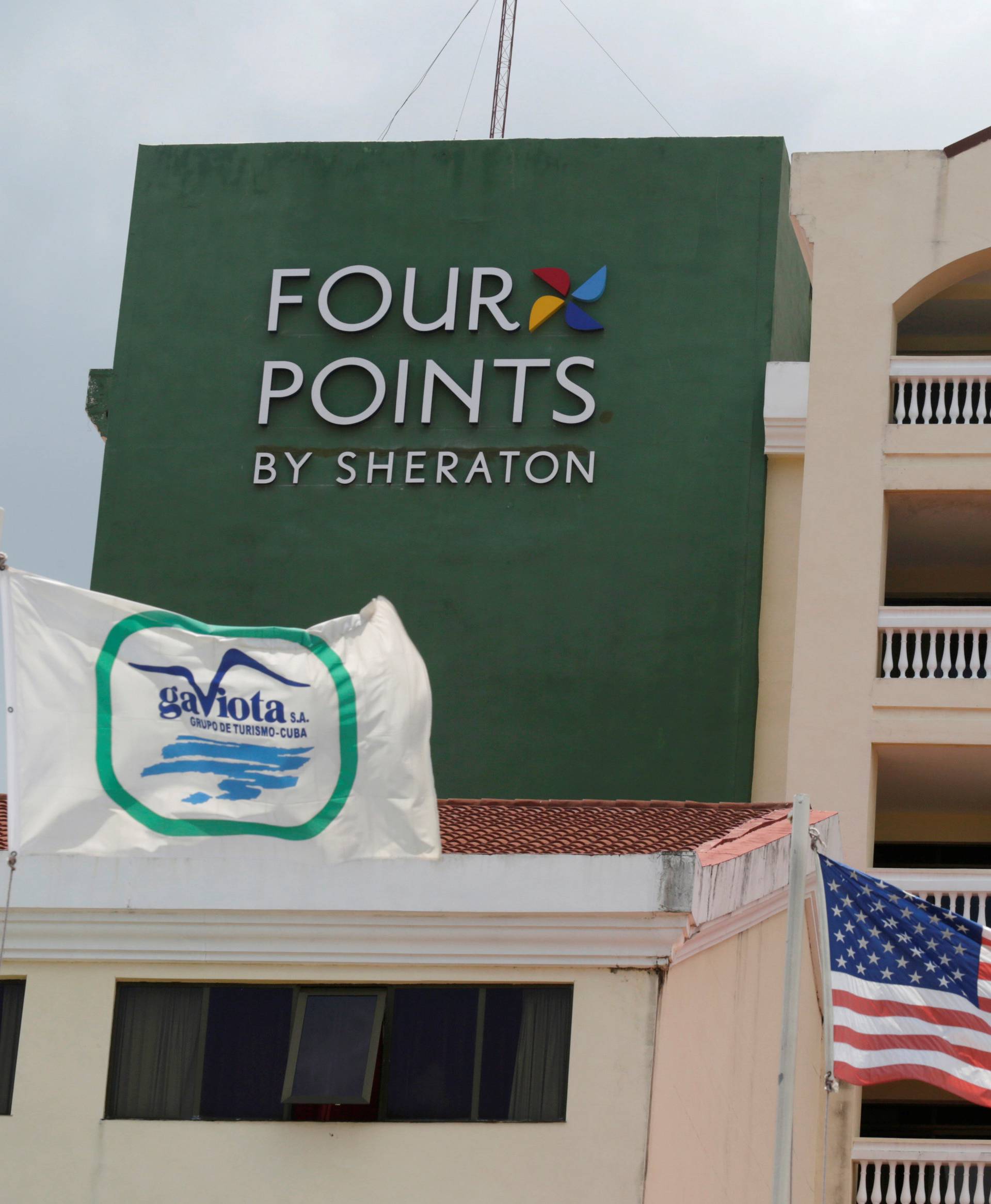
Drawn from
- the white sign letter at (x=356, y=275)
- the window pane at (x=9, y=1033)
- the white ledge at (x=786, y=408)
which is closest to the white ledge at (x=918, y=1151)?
the white ledge at (x=786, y=408)

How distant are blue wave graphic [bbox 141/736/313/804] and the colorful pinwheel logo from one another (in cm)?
1687

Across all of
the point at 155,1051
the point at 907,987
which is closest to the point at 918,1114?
the point at 907,987

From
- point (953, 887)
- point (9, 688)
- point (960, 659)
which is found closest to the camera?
point (9, 688)

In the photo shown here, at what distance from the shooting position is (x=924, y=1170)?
2383 centimetres

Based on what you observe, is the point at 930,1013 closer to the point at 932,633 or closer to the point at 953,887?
the point at 953,887

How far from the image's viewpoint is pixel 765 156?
3019cm

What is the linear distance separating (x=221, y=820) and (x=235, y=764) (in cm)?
39

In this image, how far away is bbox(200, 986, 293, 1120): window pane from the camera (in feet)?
52.7

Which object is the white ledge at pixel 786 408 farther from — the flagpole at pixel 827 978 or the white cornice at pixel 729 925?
the flagpole at pixel 827 978

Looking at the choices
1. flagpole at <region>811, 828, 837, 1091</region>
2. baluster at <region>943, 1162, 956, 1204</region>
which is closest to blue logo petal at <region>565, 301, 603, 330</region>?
baluster at <region>943, 1162, 956, 1204</region>

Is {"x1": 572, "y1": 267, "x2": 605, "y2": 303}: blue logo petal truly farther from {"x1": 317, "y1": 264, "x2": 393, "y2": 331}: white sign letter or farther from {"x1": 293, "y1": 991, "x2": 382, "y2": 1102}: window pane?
{"x1": 293, "y1": 991, "x2": 382, "y2": 1102}: window pane

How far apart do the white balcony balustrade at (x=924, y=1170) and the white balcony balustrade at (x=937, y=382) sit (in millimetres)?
9422

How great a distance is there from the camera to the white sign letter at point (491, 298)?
30.1 metres

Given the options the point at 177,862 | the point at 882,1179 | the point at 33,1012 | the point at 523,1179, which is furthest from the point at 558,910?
the point at 882,1179
